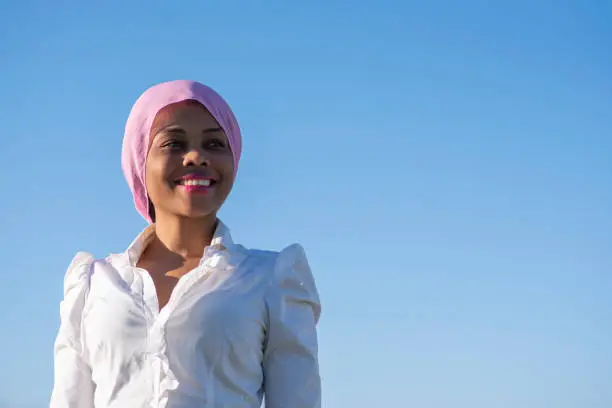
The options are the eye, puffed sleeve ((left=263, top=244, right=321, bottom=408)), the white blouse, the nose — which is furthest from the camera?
the eye

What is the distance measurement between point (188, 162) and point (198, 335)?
32.5 inches

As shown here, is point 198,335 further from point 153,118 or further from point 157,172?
point 153,118

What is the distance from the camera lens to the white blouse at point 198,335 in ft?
13.5

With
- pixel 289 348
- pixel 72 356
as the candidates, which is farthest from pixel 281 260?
pixel 72 356

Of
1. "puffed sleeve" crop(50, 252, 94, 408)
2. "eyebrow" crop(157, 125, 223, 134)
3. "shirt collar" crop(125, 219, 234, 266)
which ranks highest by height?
"eyebrow" crop(157, 125, 223, 134)

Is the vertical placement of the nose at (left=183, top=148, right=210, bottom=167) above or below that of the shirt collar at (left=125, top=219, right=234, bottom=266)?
above

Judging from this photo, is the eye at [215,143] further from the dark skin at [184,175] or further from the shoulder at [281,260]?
the shoulder at [281,260]

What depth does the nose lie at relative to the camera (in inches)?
175

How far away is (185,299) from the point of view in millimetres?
4234

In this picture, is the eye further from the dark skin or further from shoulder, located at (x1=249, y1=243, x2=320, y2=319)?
shoulder, located at (x1=249, y1=243, x2=320, y2=319)

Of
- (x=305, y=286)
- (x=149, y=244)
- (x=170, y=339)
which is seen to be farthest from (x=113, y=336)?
(x=305, y=286)

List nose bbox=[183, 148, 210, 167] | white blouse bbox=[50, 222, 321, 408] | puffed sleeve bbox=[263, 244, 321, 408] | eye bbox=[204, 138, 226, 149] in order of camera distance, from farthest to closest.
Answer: eye bbox=[204, 138, 226, 149] → nose bbox=[183, 148, 210, 167] → puffed sleeve bbox=[263, 244, 321, 408] → white blouse bbox=[50, 222, 321, 408]

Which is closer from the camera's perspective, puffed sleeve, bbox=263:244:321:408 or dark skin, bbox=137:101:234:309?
puffed sleeve, bbox=263:244:321:408

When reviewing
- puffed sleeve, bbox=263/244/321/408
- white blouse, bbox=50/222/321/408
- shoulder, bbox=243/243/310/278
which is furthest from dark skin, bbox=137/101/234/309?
puffed sleeve, bbox=263/244/321/408
